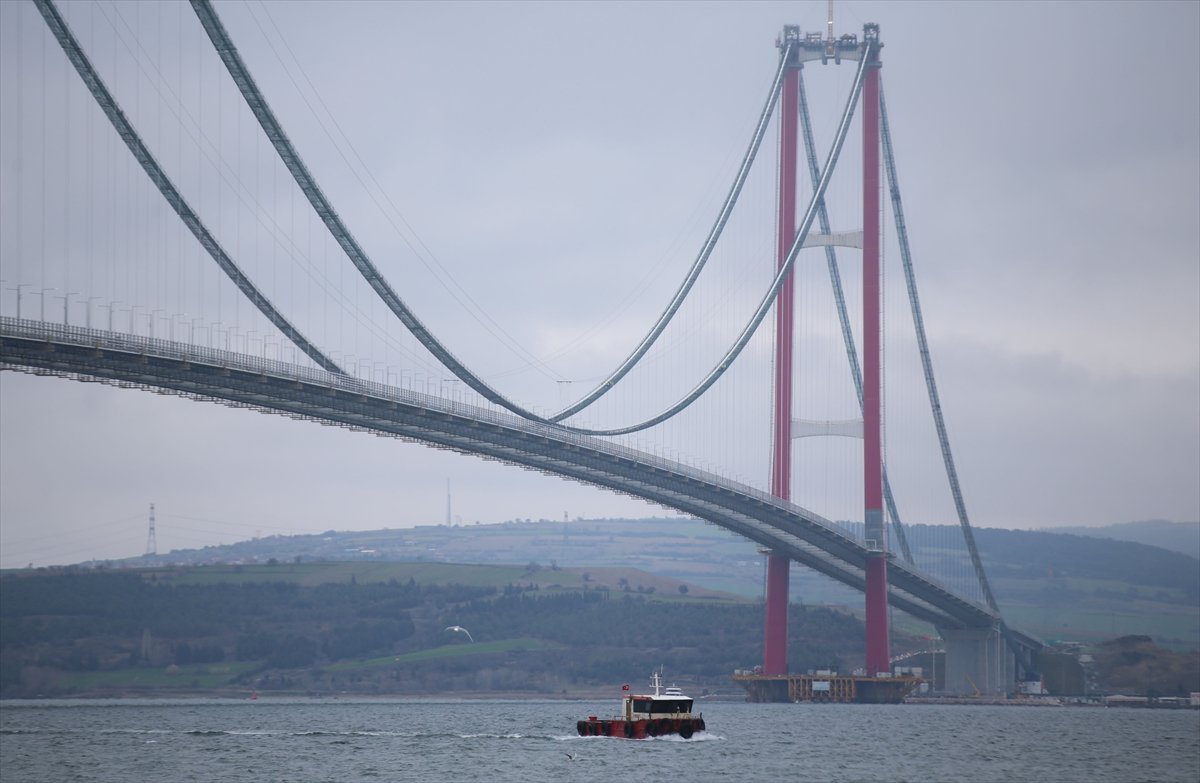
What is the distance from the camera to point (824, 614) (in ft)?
482

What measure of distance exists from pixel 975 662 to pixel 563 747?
63.2 meters

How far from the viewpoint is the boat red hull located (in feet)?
217

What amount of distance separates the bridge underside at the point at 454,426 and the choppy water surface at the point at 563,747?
10.2 m

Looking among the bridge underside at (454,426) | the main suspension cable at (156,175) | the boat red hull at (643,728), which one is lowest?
the boat red hull at (643,728)

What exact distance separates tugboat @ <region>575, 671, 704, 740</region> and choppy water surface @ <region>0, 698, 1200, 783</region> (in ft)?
1.58

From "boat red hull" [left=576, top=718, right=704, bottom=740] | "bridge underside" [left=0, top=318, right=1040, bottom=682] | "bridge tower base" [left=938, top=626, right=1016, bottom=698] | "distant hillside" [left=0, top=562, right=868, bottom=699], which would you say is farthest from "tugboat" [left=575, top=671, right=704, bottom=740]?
"bridge tower base" [left=938, top=626, right=1016, bottom=698]

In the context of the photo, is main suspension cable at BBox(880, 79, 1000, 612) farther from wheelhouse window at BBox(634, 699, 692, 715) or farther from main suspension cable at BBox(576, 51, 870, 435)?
wheelhouse window at BBox(634, 699, 692, 715)

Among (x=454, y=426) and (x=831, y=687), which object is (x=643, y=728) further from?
(x=831, y=687)

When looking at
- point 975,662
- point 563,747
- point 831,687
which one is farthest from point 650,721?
point 975,662

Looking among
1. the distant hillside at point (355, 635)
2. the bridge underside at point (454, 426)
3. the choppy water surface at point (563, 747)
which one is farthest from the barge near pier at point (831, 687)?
the distant hillside at point (355, 635)

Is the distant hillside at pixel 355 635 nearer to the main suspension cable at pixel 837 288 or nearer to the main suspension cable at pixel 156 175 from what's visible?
the main suspension cable at pixel 837 288

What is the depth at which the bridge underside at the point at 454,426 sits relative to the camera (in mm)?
60125

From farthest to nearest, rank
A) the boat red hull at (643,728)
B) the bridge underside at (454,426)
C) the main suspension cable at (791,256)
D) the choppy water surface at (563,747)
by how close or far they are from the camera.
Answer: the main suspension cable at (791,256) < the boat red hull at (643,728) < the bridge underside at (454,426) < the choppy water surface at (563,747)

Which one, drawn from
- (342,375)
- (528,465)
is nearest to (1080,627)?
(528,465)
